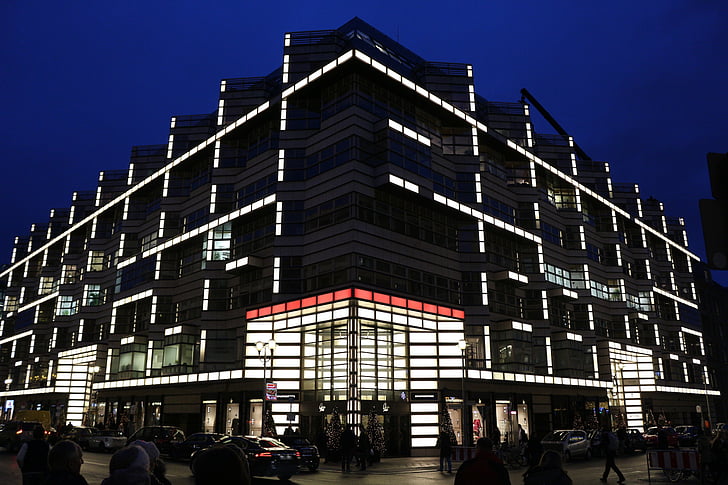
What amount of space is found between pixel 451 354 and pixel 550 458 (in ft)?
130

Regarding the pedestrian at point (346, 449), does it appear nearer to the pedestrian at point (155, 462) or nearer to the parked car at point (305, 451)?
the parked car at point (305, 451)

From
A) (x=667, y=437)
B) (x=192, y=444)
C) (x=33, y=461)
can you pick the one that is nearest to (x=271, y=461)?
(x=192, y=444)

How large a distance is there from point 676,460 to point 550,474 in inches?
723

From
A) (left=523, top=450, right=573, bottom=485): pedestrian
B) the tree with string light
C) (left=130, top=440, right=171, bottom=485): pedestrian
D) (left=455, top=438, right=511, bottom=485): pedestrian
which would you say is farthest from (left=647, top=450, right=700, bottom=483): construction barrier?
(left=130, top=440, right=171, bottom=485): pedestrian

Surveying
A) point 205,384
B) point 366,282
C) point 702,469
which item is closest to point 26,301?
point 205,384

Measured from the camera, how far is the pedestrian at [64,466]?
236 inches

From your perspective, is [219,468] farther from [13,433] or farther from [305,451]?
[13,433]

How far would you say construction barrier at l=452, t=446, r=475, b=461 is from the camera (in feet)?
101

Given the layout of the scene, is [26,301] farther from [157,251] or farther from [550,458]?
[550,458]

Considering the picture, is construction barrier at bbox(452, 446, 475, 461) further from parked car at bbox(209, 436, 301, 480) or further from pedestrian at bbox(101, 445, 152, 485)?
pedestrian at bbox(101, 445, 152, 485)

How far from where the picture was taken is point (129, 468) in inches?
226

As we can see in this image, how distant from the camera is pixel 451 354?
46094 millimetres

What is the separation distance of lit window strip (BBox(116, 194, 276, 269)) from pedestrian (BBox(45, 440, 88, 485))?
41.8 m

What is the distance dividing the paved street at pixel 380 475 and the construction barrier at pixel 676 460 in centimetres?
189
